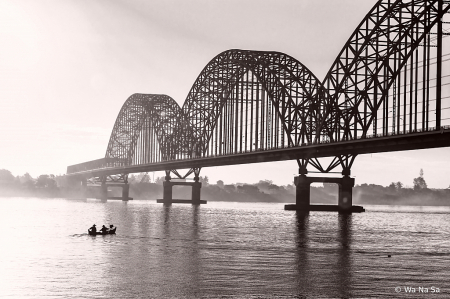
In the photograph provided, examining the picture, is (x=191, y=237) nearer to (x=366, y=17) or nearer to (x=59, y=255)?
(x=59, y=255)

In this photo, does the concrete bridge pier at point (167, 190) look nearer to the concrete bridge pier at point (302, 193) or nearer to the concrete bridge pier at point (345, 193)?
the concrete bridge pier at point (302, 193)

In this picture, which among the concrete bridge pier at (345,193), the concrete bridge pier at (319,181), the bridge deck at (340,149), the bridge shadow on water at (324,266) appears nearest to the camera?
the bridge shadow on water at (324,266)

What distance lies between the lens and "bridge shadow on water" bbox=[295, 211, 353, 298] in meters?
28.7

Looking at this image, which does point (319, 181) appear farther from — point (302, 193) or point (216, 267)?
point (216, 267)

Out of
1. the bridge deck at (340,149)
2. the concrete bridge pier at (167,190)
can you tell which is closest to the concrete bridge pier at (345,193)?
the bridge deck at (340,149)

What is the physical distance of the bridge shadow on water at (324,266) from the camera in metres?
28.7

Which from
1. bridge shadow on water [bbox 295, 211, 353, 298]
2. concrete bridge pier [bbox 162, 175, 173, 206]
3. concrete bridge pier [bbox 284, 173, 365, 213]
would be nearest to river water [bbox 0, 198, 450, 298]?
bridge shadow on water [bbox 295, 211, 353, 298]

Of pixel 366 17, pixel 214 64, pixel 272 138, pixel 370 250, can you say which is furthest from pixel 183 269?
pixel 214 64

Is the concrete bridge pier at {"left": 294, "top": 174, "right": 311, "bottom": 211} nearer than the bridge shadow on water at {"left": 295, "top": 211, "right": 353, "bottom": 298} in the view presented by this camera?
No

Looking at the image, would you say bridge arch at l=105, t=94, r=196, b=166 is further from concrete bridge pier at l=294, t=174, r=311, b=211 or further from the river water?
the river water

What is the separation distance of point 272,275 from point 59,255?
13.7 m

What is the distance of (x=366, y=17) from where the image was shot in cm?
9225

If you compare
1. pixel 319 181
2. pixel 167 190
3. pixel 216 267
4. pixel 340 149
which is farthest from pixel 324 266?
pixel 167 190

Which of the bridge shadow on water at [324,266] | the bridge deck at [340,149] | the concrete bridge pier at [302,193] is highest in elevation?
the bridge deck at [340,149]
